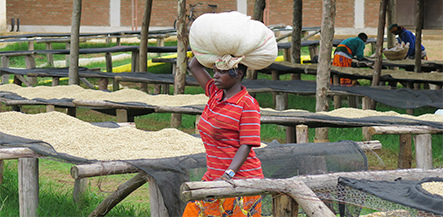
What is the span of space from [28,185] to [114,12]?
16.7 m

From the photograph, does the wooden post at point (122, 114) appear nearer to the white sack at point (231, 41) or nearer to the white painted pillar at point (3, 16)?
the white sack at point (231, 41)

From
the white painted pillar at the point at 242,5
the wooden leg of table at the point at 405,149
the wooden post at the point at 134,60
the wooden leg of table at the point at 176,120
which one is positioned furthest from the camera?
the white painted pillar at the point at 242,5

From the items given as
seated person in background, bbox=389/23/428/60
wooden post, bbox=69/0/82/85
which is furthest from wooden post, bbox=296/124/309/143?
seated person in background, bbox=389/23/428/60

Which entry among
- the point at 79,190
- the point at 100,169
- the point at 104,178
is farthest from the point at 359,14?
the point at 100,169

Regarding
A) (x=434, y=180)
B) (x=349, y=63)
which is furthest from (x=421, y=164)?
(x=349, y=63)

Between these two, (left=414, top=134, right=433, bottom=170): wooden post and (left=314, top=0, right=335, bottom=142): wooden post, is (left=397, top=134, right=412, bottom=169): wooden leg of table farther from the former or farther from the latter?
(left=314, top=0, right=335, bottom=142): wooden post

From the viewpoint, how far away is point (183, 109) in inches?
249

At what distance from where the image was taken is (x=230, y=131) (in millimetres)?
2715

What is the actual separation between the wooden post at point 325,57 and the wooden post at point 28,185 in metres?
3.66

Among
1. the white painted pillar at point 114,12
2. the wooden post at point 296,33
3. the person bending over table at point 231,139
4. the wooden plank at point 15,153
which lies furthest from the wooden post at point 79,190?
the white painted pillar at point 114,12

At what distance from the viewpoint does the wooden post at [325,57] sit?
6836 millimetres

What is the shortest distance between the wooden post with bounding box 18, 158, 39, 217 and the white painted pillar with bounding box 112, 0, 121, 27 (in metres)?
16.6

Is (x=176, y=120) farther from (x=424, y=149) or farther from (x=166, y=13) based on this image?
(x=166, y=13)

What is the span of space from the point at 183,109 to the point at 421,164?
2.55 m
